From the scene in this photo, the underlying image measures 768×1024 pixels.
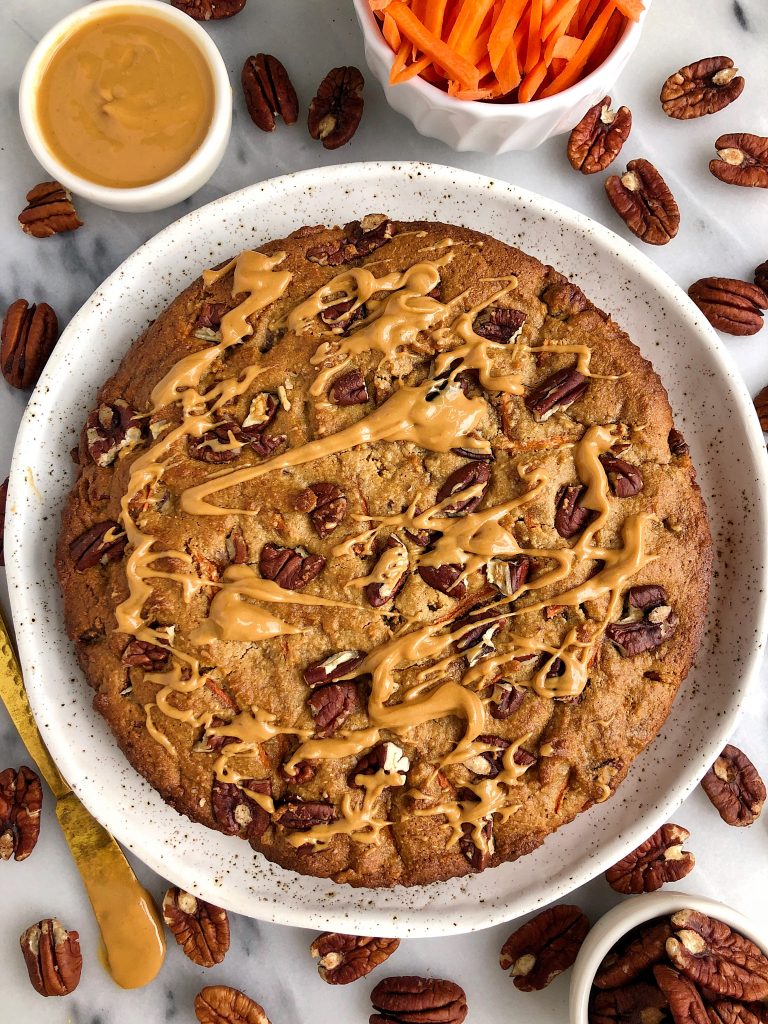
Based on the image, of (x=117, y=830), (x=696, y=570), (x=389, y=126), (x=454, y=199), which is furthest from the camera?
(x=389, y=126)

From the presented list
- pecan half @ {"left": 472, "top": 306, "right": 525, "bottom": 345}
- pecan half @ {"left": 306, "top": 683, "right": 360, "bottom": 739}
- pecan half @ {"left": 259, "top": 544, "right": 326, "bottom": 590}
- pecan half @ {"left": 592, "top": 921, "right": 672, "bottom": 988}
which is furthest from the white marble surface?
Result: pecan half @ {"left": 259, "top": 544, "right": 326, "bottom": 590}

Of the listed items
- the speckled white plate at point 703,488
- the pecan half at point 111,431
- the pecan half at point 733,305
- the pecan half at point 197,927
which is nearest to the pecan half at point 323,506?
the pecan half at point 111,431

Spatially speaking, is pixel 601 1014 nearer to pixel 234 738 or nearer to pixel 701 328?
pixel 234 738

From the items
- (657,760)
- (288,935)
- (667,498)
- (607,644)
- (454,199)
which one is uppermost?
(454,199)

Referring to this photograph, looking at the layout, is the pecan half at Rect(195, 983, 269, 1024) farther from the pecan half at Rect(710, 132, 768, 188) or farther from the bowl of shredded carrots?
the pecan half at Rect(710, 132, 768, 188)

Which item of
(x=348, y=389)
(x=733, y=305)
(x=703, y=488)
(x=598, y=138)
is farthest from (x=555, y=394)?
(x=598, y=138)

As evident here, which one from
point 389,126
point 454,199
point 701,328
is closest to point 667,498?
point 701,328

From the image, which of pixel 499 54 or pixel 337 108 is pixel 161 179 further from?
pixel 499 54
